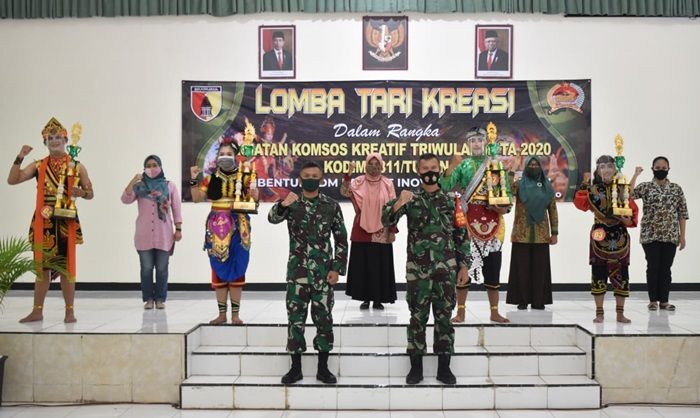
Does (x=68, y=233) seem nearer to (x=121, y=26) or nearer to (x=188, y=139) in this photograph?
(x=188, y=139)

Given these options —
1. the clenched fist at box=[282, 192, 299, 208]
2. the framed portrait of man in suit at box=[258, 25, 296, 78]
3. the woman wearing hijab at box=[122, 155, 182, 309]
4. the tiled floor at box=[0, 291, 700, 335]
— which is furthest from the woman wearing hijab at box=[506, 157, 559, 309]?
the framed portrait of man in suit at box=[258, 25, 296, 78]

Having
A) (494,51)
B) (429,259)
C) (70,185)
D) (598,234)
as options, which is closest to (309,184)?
(429,259)

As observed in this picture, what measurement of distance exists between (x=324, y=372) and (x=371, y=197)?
1.72 m

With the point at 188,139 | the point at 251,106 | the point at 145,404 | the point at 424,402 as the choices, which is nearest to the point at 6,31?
the point at 188,139

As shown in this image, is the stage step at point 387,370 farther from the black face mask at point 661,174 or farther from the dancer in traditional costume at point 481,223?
the black face mask at point 661,174

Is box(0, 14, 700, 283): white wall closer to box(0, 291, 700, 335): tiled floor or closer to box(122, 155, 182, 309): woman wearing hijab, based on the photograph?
box(0, 291, 700, 335): tiled floor

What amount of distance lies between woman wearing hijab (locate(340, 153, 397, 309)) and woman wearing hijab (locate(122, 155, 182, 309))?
5.33ft

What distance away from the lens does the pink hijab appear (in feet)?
17.7

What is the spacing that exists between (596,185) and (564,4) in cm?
304

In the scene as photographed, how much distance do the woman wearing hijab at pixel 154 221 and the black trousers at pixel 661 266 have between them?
4.35 metres

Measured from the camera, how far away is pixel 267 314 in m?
5.39

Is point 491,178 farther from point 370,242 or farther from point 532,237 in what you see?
point 370,242

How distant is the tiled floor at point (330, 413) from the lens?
406 centimetres

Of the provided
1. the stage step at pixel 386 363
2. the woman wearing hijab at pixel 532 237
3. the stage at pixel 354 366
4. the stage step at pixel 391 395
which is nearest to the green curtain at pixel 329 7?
the woman wearing hijab at pixel 532 237
